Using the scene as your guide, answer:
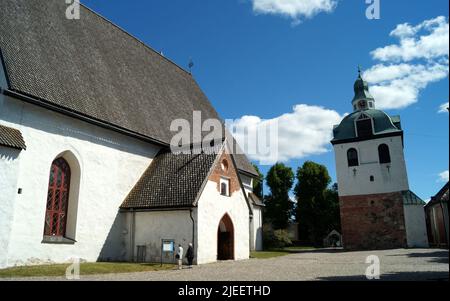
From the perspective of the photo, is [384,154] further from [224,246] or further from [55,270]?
[55,270]

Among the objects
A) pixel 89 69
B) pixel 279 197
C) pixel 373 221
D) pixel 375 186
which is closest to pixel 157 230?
pixel 89 69

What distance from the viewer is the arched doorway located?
20531 mm

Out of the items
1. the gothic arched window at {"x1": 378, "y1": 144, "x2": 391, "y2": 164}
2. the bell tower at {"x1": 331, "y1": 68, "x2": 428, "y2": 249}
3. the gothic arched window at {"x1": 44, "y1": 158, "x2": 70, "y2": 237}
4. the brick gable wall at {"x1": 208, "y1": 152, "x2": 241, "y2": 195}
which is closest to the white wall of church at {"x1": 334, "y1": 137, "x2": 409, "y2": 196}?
the bell tower at {"x1": 331, "y1": 68, "x2": 428, "y2": 249}

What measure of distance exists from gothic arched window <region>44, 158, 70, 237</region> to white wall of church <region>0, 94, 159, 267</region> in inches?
16.5

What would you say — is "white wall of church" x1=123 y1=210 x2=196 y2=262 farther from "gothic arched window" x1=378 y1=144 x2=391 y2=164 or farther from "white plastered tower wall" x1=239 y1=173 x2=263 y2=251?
"gothic arched window" x1=378 y1=144 x2=391 y2=164

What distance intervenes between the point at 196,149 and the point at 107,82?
645cm

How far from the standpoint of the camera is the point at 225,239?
68.5 feet

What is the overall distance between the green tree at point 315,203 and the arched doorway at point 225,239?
33.0m

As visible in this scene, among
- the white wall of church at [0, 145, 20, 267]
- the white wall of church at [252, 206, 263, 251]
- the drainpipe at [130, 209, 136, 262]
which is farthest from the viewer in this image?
the white wall of church at [252, 206, 263, 251]

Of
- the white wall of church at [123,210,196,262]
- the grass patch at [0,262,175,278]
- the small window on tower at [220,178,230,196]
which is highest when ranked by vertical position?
the small window on tower at [220,178,230,196]

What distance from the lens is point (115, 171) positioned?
19.2 metres

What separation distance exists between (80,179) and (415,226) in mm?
27803
